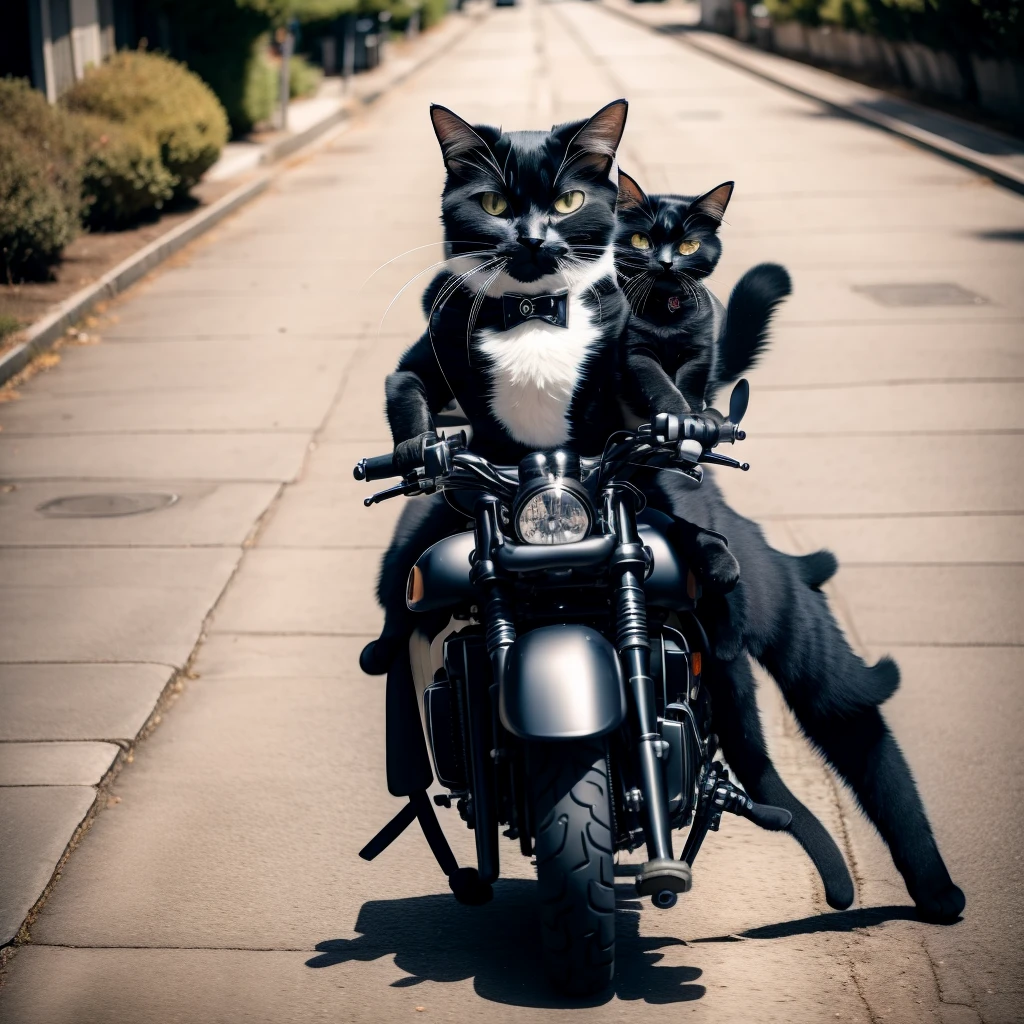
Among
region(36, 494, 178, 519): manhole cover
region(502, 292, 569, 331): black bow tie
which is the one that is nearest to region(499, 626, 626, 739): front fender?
region(502, 292, 569, 331): black bow tie

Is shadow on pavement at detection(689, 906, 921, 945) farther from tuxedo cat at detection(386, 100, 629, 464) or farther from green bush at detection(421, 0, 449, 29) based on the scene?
green bush at detection(421, 0, 449, 29)

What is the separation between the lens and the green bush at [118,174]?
15516 mm

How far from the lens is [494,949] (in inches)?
149

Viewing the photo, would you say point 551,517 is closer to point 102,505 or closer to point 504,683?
point 504,683

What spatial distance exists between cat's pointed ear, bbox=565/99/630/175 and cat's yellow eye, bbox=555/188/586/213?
6 centimetres

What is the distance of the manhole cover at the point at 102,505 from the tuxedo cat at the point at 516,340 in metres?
4.31

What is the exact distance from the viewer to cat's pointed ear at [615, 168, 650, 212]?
12.6 ft

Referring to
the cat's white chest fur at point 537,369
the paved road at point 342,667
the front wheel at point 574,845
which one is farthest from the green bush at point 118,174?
the front wheel at point 574,845

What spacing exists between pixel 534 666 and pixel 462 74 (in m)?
39.4

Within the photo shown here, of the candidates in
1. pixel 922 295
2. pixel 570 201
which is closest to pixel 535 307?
pixel 570 201

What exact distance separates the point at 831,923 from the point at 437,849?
111cm

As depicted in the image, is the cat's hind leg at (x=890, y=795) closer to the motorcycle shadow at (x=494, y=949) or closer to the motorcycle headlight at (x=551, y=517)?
the motorcycle shadow at (x=494, y=949)

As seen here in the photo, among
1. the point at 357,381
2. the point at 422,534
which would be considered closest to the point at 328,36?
the point at 357,381

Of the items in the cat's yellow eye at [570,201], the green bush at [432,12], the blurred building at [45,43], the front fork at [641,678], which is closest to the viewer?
the front fork at [641,678]
